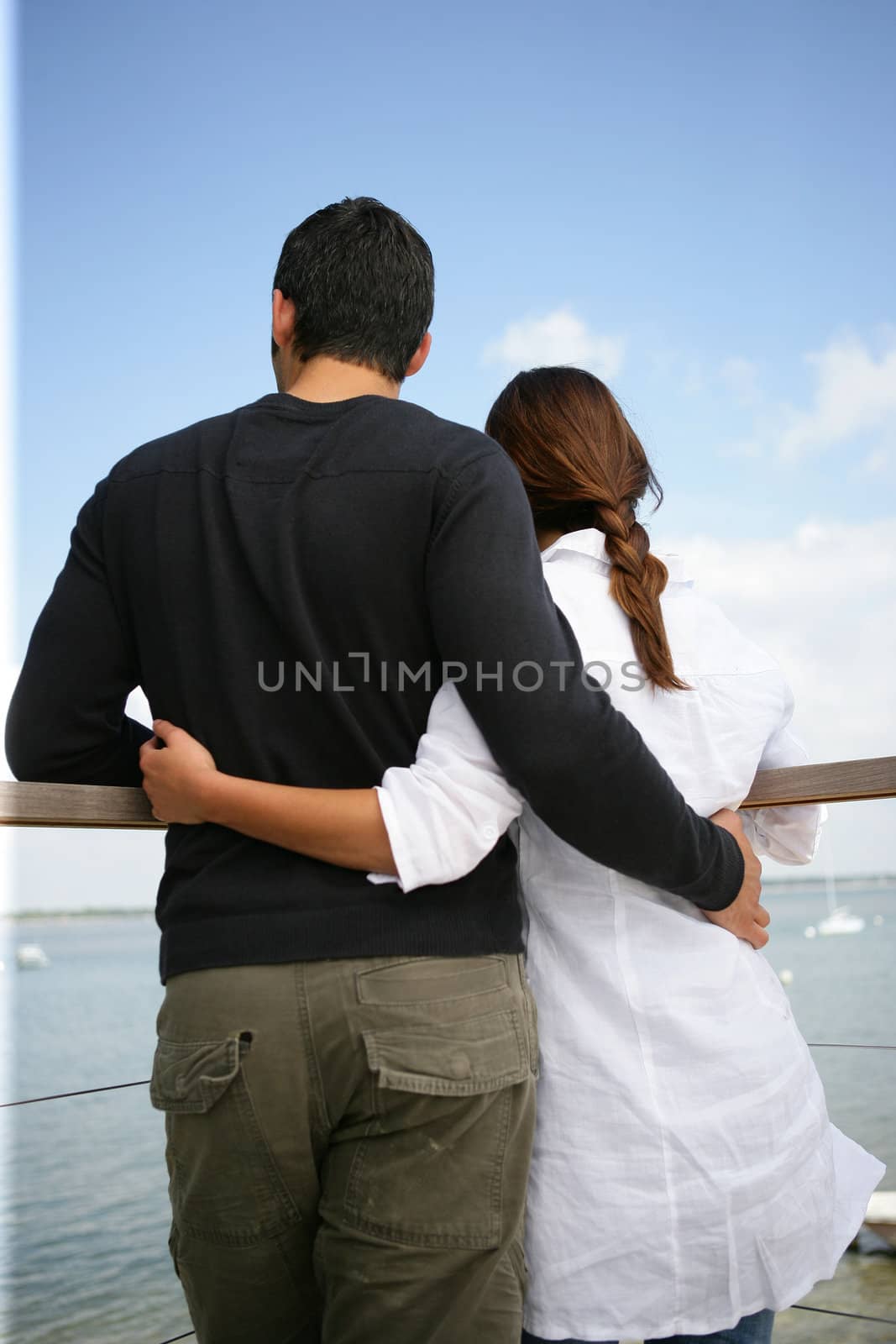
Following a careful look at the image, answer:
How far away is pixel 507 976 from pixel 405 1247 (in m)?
0.22

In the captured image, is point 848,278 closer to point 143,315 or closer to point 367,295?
point 143,315

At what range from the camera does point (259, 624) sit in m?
0.88

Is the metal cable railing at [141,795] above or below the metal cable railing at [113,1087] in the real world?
above

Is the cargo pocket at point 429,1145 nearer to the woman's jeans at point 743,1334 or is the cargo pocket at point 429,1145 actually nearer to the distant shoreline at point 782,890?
the woman's jeans at point 743,1334

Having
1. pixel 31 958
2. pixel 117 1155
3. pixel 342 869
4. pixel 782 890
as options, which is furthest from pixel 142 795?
pixel 782 890

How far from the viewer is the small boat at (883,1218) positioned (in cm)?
436

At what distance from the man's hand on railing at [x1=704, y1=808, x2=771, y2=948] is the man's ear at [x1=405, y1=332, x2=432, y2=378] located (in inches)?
22.5

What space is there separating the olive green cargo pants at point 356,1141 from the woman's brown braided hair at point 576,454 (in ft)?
1.80

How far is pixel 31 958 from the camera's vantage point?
119 feet

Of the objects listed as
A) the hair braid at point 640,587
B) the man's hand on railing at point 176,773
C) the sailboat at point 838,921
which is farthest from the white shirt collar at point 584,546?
the sailboat at point 838,921

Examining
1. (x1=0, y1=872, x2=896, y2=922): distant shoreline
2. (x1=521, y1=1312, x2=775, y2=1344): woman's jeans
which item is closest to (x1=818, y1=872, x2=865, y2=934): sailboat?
(x1=0, y1=872, x2=896, y2=922): distant shoreline

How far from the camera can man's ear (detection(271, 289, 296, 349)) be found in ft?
3.37

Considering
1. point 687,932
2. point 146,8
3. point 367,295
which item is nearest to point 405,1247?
point 687,932

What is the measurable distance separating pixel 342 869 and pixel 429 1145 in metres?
0.23
